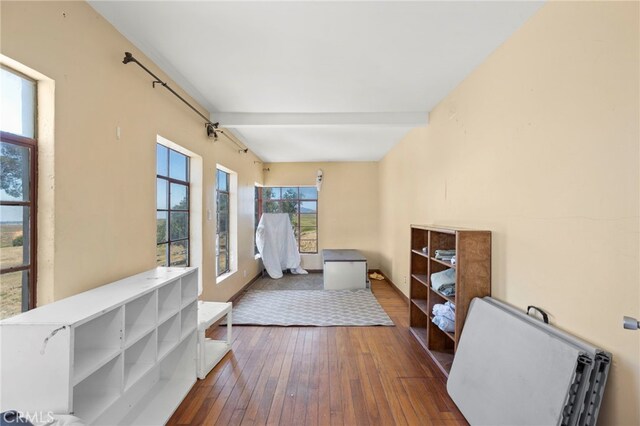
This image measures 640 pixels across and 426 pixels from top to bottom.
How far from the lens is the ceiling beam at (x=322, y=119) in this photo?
3342mm

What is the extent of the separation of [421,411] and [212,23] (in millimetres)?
3021

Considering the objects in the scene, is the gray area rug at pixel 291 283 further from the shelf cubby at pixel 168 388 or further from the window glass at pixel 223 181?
→ the shelf cubby at pixel 168 388

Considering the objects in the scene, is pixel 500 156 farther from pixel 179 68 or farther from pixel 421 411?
pixel 179 68

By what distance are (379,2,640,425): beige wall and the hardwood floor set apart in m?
1.03

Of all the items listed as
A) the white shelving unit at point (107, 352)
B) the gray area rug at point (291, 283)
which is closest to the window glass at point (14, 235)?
the white shelving unit at point (107, 352)

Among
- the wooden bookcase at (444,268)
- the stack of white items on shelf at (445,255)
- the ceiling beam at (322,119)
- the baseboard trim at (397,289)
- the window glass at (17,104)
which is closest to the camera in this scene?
the window glass at (17,104)

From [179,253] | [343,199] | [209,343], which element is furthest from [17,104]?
[343,199]

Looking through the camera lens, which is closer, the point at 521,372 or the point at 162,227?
the point at 521,372

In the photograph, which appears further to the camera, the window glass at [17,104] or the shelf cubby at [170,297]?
the shelf cubby at [170,297]

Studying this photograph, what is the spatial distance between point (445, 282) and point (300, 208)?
4.64 metres

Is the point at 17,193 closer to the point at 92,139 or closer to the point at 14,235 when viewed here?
the point at 14,235

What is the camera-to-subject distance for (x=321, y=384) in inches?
87.9

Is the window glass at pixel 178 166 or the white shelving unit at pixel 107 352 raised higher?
the window glass at pixel 178 166

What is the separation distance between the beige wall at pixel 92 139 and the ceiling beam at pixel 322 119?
960 millimetres
